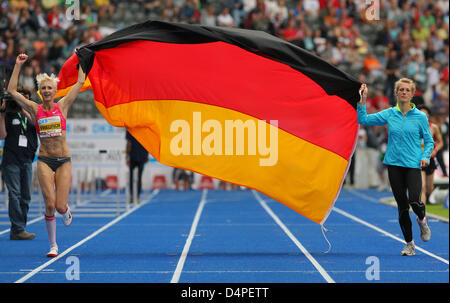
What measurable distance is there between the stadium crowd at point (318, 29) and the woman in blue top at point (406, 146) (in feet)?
51.2

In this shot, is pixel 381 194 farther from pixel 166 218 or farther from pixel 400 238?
pixel 400 238

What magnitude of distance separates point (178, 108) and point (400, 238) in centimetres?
439

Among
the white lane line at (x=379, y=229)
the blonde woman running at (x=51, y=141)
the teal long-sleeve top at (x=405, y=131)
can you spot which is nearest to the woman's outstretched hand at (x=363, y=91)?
the teal long-sleeve top at (x=405, y=131)

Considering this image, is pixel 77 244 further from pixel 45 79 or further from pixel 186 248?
pixel 45 79

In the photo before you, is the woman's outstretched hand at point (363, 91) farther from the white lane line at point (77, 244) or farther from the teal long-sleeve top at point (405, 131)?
the white lane line at point (77, 244)

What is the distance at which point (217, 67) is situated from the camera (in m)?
10.0

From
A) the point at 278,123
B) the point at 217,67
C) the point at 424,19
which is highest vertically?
the point at 424,19

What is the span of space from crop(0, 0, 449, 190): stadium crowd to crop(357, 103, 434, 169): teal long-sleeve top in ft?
51.6

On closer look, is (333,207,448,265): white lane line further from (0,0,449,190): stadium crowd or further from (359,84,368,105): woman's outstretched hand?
(0,0,449,190): stadium crowd

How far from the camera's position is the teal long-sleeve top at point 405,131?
9.39 metres

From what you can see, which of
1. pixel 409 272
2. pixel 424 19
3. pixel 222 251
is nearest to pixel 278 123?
pixel 222 251

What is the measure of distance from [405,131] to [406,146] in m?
0.19

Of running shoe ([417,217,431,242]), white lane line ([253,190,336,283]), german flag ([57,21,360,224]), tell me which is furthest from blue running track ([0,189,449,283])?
german flag ([57,21,360,224])

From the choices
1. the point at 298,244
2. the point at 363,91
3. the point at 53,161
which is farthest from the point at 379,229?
the point at 53,161
